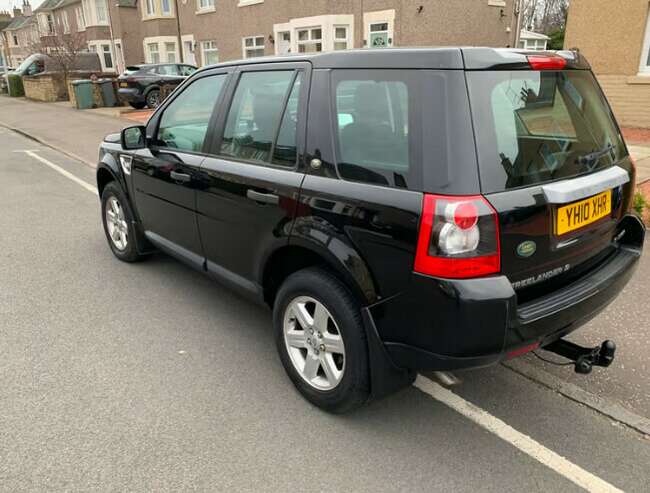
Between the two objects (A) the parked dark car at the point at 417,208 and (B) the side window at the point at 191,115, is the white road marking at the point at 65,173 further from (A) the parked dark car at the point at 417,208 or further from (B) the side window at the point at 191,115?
(A) the parked dark car at the point at 417,208

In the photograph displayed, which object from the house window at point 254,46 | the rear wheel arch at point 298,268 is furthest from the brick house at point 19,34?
the rear wheel arch at point 298,268

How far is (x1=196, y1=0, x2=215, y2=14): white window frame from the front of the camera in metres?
25.4

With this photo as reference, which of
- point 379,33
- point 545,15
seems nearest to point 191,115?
point 379,33

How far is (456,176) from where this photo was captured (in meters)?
2.12

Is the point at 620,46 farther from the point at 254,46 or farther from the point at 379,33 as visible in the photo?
the point at 254,46

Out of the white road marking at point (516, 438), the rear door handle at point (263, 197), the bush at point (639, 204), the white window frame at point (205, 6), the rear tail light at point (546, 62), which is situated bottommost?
the white road marking at point (516, 438)

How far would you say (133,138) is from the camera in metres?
4.25

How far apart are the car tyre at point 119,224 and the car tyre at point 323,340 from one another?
2222 mm

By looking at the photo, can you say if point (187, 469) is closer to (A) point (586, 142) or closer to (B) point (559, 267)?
(B) point (559, 267)

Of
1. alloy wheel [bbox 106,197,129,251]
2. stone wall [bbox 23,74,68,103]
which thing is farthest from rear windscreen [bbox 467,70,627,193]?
stone wall [bbox 23,74,68,103]

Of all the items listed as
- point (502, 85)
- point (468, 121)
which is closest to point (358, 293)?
point (468, 121)

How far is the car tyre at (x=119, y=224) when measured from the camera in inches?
182

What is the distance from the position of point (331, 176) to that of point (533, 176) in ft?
2.97

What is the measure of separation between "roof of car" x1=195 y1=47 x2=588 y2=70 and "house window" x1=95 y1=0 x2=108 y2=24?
4037 cm
